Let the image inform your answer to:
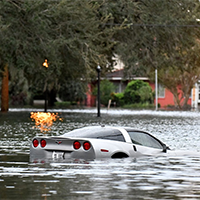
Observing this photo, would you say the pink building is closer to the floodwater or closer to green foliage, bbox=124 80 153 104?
green foliage, bbox=124 80 153 104

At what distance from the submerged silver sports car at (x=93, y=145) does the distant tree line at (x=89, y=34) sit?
18.1 metres

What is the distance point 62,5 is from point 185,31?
14978 millimetres

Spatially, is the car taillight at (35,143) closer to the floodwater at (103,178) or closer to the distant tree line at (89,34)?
the floodwater at (103,178)

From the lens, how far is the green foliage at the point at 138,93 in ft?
269

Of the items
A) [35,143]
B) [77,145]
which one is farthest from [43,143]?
[77,145]

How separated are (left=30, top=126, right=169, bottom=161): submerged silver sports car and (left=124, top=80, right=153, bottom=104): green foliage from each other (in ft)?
215

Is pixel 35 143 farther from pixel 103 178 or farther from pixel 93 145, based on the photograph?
pixel 103 178

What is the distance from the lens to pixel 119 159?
15141mm

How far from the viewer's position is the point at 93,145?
14523 mm

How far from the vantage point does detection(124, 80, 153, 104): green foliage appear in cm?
8194

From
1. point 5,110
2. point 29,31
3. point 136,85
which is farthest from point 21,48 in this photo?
point 136,85

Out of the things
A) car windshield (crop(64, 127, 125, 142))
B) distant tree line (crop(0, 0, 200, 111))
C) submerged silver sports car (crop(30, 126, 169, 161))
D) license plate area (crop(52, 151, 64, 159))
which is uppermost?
distant tree line (crop(0, 0, 200, 111))

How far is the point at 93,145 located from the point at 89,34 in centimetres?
2673

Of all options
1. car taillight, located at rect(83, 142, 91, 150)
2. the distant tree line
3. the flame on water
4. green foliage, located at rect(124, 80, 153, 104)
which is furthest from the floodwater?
green foliage, located at rect(124, 80, 153, 104)
